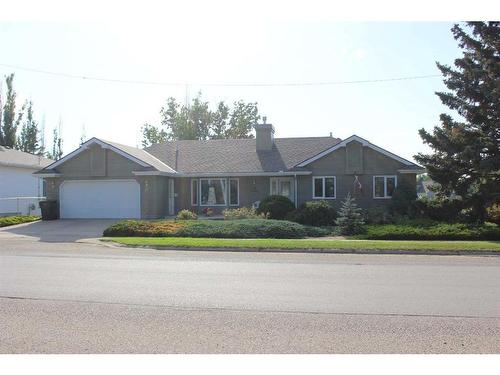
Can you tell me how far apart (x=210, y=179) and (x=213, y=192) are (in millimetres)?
780

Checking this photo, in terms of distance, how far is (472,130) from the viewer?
22.5m

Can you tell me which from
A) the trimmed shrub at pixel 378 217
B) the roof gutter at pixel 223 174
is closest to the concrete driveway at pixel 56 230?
the roof gutter at pixel 223 174

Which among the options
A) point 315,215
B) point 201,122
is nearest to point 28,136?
point 201,122

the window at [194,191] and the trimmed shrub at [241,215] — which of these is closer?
the trimmed shrub at [241,215]

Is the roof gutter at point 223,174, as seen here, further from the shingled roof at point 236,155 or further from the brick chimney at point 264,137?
the brick chimney at point 264,137

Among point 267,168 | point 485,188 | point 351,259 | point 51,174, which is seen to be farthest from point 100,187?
point 485,188

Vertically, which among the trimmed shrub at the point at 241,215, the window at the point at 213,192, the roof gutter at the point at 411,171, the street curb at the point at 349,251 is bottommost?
the street curb at the point at 349,251

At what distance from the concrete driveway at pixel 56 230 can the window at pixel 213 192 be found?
5.54 m

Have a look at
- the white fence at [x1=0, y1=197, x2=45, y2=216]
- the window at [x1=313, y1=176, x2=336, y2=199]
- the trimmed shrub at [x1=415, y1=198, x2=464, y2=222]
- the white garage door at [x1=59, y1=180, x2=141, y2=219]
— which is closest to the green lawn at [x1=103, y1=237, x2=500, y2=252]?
the trimmed shrub at [x1=415, y1=198, x2=464, y2=222]

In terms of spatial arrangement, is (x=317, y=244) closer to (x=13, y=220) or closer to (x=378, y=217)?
(x=378, y=217)

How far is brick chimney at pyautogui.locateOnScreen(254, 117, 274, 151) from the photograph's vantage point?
Answer: 31.2 metres

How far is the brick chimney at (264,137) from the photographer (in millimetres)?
31219

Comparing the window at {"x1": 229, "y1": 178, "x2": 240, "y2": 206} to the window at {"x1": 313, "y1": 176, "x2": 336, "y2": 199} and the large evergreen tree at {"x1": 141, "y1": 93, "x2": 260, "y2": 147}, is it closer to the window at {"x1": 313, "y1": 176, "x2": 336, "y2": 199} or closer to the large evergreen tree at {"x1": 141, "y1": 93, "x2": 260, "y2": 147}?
the window at {"x1": 313, "y1": 176, "x2": 336, "y2": 199}

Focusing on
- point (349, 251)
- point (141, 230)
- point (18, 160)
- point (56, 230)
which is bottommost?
point (349, 251)
